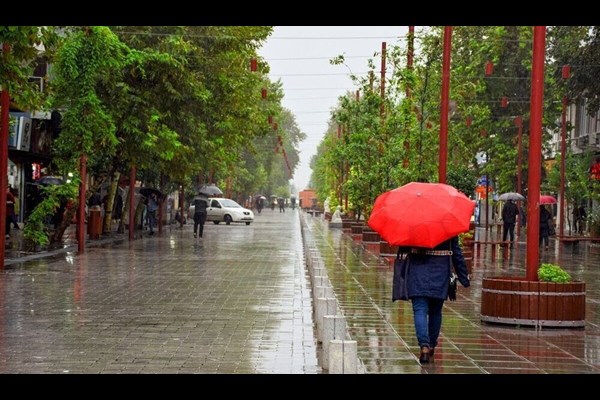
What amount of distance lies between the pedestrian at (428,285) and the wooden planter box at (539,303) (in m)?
2.93

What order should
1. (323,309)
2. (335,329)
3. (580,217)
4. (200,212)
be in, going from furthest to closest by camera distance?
(580,217)
(200,212)
(323,309)
(335,329)

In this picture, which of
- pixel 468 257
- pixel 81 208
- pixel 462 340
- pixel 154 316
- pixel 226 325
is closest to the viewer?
pixel 462 340

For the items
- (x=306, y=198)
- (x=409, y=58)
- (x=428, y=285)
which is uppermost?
(x=409, y=58)

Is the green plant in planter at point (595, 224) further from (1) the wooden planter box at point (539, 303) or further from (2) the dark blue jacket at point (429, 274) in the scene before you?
(2) the dark blue jacket at point (429, 274)

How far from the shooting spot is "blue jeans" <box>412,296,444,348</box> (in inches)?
434

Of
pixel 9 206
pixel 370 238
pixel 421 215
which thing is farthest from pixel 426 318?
pixel 9 206

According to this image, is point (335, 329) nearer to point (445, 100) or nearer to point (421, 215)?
point (421, 215)

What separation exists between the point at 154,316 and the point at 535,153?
5.63 m

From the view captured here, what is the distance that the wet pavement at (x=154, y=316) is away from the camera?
10.9 metres

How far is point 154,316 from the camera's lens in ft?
48.6

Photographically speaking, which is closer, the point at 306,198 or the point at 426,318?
the point at 426,318

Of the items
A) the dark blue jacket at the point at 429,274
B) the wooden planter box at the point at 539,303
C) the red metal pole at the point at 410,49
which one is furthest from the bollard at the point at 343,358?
the red metal pole at the point at 410,49

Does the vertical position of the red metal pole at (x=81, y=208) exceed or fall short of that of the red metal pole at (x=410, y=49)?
it falls short

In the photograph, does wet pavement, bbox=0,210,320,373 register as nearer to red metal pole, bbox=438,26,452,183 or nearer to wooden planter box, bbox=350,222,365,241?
red metal pole, bbox=438,26,452,183
